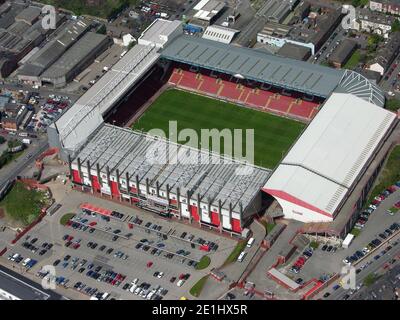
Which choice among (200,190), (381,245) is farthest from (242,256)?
(381,245)

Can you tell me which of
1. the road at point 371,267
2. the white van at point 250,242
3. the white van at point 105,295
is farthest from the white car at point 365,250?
the white van at point 105,295

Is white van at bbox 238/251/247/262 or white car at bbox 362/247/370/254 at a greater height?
white van at bbox 238/251/247/262

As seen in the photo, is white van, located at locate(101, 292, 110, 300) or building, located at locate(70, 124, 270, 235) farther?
building, located at locate(70, 124, 270, 235)

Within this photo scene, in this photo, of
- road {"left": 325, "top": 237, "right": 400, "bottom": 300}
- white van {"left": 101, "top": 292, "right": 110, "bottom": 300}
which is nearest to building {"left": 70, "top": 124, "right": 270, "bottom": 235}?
white van {"left": 101, "top": 292, "right": 110, "bottom": 300}

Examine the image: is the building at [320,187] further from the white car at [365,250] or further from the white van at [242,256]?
the white van at [242,256]

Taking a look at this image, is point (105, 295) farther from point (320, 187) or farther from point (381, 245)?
point (381, 245)

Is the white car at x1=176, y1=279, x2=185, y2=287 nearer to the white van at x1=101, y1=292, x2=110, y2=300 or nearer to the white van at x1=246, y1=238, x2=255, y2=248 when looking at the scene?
the white van at x1=101, y1=292, x2=110, y2=300

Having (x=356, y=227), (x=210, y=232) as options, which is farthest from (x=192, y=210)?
(x=356, y=227)

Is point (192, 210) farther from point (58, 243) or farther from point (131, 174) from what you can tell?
point (58, 243)

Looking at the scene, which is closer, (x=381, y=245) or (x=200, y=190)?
(x=381, y=245)

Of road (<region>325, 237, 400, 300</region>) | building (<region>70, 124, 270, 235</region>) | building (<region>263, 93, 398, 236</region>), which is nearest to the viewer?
road (<region>325, 237, 400, 300</region>)
